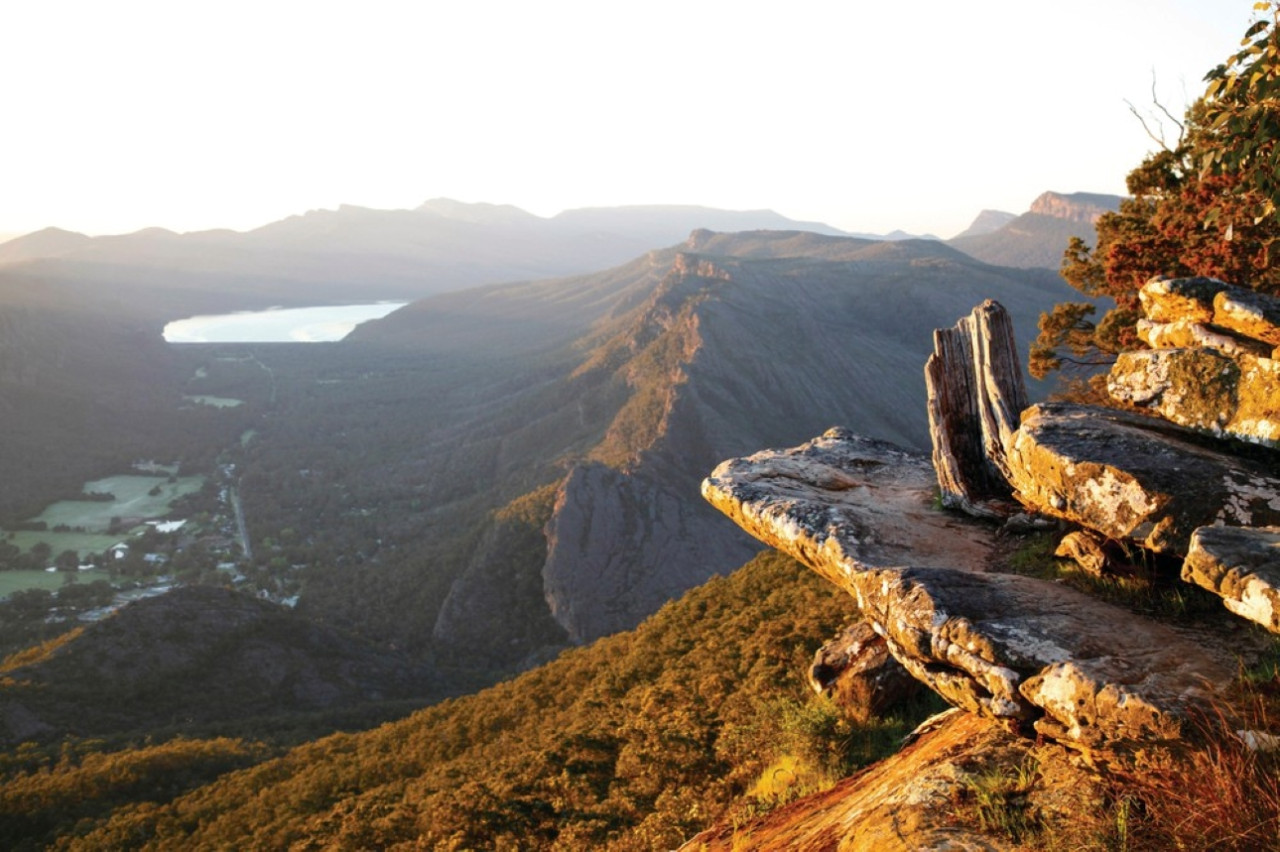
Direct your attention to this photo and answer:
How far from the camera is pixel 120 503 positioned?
252 feet

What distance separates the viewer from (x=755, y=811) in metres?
8.07

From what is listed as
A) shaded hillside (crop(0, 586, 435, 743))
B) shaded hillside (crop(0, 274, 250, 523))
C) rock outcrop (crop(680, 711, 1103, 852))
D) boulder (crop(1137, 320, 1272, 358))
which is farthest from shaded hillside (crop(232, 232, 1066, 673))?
boulder (crop(1137, 320, 1272, 358))

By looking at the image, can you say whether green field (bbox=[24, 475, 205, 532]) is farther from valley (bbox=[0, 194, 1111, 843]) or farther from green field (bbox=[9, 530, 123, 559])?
green field (bbox=[9, 530, 123, 559])

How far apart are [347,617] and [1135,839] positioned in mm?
50096

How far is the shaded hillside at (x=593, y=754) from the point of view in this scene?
9.91 meters

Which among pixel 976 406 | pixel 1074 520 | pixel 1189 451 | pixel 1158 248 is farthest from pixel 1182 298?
pixel 1158 248

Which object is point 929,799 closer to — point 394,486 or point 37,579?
point 394,486

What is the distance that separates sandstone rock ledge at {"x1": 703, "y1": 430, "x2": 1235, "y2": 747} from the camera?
4.86 meters

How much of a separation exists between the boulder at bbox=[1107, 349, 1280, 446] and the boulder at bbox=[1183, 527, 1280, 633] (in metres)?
2.33

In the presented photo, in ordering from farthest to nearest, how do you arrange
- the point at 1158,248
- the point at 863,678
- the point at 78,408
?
1. the point at 78,408
2. the point at 1158,248
3. the point at 863,678

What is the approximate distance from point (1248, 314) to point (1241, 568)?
14.6 ft

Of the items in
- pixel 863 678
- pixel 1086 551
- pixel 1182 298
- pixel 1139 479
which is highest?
pixel 1182 298

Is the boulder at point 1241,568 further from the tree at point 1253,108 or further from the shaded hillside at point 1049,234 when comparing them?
the shaded hillside at point 1049,234

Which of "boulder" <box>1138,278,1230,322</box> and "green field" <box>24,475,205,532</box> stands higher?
"boulder" <box>1138,278,1230,322</box>
